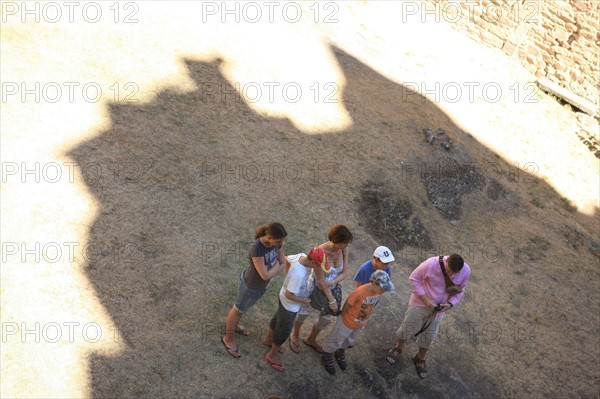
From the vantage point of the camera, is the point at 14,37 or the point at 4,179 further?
the point at 14,37

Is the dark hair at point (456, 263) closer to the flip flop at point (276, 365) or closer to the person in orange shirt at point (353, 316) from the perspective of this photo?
the person in orange shirt at point (353, 316)

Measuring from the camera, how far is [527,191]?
10.8m

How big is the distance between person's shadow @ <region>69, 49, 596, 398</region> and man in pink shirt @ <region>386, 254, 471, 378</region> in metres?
0.67

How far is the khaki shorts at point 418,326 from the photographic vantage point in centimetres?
641

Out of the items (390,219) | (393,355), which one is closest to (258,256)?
(393,355)

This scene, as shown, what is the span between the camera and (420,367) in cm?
679

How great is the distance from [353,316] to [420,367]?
152cm

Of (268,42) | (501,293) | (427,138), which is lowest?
(501,293)

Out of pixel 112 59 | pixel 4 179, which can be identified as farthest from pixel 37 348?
pixel 112 59

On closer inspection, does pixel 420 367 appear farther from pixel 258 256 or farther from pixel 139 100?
pixel 139 100

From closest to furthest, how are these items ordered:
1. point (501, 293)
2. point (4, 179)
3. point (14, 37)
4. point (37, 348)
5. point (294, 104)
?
point (37, 348) < point (4, 179) < point (501, 293) < point (14, 37) < point (294, 104)

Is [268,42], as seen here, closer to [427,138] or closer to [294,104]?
[294,104]

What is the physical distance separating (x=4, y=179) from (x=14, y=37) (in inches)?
131

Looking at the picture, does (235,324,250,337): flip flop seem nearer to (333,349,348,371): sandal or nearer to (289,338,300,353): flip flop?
(289,338,300,353): flip flop
